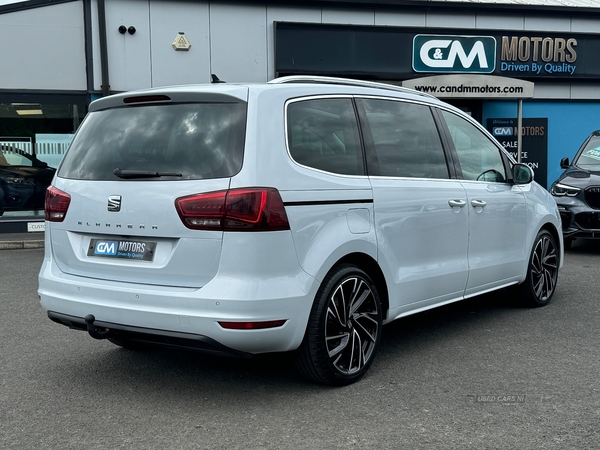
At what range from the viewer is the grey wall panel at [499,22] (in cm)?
1686

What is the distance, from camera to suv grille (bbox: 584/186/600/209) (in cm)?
1012

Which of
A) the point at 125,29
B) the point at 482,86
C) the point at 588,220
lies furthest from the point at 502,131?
the point at 125,29

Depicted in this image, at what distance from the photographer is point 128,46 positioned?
14.9 metres

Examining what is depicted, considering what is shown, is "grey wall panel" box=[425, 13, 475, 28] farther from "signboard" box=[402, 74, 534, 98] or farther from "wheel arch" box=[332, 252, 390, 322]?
"wheel arch" box=[332, 252, 390, 322]

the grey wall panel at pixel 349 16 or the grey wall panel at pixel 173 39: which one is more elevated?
the grey wall panel at pixel 349 16

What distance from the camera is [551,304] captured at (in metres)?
6.82

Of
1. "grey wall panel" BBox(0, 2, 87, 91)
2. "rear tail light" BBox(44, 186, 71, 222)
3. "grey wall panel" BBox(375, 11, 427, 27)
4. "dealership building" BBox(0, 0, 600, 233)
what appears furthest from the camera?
"grey wall panel" BBox(375, 11, 427, 27)

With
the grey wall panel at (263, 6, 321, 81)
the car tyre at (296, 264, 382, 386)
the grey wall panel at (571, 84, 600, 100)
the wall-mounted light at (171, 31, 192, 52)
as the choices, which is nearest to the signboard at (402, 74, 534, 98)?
the grey wall panel at (571, 84, 600, 100)

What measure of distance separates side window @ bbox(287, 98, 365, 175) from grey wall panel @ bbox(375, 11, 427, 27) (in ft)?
40.4

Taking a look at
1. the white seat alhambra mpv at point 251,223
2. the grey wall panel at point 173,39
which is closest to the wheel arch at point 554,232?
the white seat alhambra mpv at point 251,223

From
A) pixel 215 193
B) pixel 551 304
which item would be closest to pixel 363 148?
pixel 215 193

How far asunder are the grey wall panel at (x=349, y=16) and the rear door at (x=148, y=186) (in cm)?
1230

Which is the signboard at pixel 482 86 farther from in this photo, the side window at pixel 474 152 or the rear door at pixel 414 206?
the rear door at pixel 414 206

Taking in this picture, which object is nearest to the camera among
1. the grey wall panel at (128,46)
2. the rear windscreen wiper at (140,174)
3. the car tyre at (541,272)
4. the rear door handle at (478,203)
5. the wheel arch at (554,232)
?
the rear windscreen wiper at (140,174)
